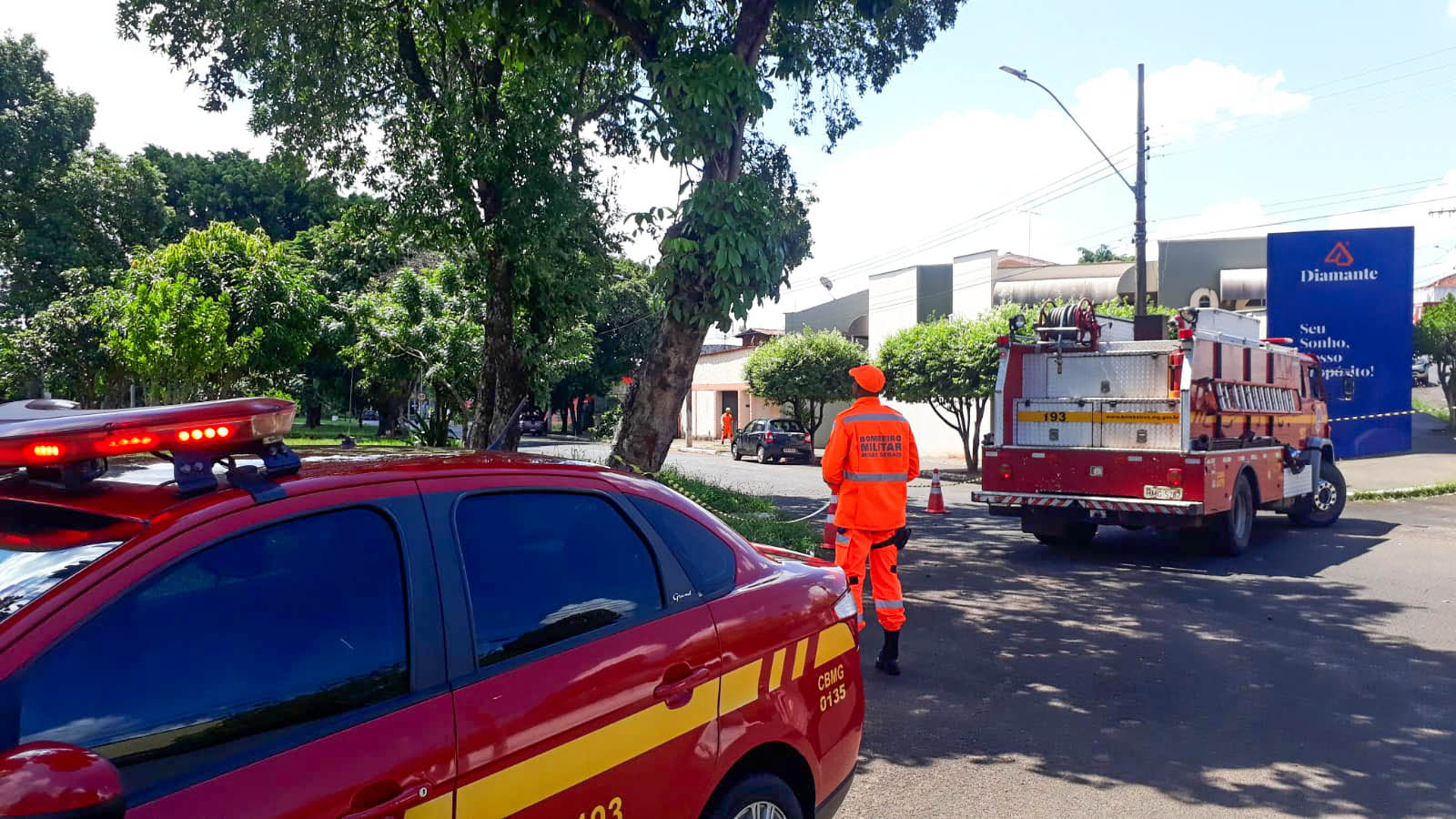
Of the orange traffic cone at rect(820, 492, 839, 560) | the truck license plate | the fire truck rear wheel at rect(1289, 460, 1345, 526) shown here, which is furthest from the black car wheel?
the fire truck rear wheel at rect(1289, 460, 1345, 526)

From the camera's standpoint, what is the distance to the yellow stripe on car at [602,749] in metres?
2.25

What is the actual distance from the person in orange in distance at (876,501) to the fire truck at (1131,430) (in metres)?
5.21

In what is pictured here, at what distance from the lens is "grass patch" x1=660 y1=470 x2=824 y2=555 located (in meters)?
11.0

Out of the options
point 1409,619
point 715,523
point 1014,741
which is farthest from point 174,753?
point 1409,619

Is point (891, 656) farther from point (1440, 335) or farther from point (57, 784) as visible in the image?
point (1440, 335)

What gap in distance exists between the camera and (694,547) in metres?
3.23

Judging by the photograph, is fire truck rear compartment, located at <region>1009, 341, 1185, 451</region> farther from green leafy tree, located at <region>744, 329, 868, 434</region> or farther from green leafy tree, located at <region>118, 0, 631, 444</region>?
green leafy tree, located at <region>744, 329, 868, 434</region>

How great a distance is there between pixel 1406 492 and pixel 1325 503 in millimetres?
5849

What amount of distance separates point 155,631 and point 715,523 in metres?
1.82

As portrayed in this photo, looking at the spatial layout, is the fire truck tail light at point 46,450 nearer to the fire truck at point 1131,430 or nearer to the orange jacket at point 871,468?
the orange jacket at point 871,468

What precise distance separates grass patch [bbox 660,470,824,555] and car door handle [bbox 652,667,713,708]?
6810 millimetres

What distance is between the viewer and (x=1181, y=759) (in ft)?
16.8

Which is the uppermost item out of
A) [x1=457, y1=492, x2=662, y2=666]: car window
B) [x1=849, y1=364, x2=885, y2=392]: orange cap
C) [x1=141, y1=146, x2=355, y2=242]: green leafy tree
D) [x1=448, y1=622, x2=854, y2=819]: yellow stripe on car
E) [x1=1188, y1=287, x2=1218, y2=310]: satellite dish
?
[x1=141, y1=146, x2=355, y2=242]: green leafy tree

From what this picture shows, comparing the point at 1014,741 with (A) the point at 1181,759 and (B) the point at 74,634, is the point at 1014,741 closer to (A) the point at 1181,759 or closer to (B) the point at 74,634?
(A) the point at 1181,759
